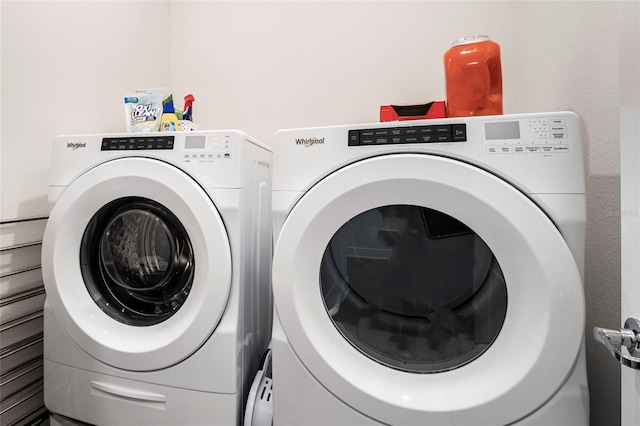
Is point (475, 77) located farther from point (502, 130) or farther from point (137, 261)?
point (137, 261)

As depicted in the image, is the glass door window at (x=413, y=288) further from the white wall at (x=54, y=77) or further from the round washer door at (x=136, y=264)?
the white wall at (x=54, y=77)

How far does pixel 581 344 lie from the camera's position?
0.57m

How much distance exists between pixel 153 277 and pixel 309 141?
593mm

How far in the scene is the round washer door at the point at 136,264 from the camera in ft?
2.55

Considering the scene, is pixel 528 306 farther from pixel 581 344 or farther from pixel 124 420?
pixel 124 420

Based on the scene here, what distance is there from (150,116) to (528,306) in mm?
1097

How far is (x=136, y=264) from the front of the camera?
93 cm

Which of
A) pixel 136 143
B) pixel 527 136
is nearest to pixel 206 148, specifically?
pixel 136 143

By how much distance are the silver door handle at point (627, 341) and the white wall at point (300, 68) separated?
39 centimetres

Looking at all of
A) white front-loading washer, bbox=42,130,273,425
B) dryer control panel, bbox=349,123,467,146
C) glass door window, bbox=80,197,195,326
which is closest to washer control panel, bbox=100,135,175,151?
white front-loading washer, bbox=42,130,273,425

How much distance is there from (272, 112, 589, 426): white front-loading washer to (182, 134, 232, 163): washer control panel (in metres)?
0.15

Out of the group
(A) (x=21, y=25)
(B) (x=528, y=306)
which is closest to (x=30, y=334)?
(A) (x=21, y=25)

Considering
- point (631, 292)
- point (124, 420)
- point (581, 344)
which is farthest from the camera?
point (124, 420)

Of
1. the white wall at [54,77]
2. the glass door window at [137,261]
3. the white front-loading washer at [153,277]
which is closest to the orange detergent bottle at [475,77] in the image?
the white front-loading washer at [153,277]
